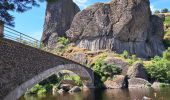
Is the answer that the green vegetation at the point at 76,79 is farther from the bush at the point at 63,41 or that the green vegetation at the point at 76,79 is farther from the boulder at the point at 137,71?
the bush at the point at 63,41

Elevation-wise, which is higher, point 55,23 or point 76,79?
point 55,23

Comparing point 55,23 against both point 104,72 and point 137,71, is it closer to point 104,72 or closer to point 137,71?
point 104,72

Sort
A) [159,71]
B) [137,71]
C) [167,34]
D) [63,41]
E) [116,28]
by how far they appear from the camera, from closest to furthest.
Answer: [137,71] < [159,71] < [116,28] < [63,41] < [167,34]

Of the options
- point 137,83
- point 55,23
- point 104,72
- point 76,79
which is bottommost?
point 137,83

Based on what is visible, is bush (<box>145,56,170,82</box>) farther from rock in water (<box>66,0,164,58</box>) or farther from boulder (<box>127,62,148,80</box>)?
rock in water (<box>66,0,164,58</box>)

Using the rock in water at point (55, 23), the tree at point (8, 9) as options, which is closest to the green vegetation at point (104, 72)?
the rock in water at point (55, 23)

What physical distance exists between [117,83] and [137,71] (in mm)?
6250

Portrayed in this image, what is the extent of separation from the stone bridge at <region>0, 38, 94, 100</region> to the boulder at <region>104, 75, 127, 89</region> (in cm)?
3818

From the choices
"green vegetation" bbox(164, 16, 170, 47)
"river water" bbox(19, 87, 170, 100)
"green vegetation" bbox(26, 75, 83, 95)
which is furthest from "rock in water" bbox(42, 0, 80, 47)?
"river water" bbox(19, 87, 170, 100)

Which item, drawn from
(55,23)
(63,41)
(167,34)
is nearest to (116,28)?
(63,41)

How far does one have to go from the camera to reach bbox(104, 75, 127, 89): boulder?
74375mm

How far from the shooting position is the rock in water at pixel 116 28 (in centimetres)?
10225

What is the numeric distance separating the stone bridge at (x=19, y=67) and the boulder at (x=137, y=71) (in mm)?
42012

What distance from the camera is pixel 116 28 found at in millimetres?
102000
